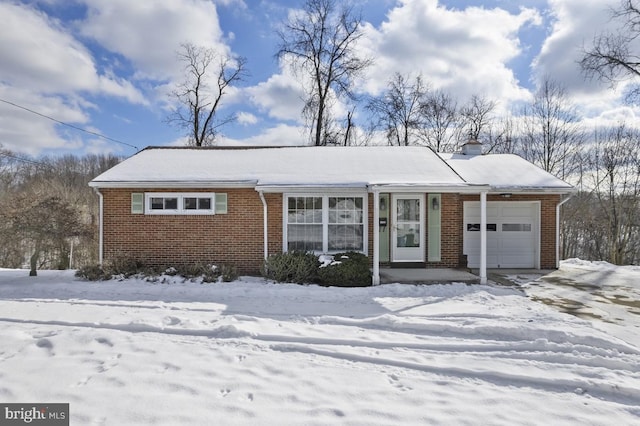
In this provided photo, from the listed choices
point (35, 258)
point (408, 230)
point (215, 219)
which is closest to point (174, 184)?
point (215, 219)

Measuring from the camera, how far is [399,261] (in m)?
10.2

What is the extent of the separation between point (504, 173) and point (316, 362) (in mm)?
10009

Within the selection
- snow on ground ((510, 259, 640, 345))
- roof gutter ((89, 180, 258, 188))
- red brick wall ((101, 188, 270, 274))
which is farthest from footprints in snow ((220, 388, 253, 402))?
roof gutter ((89, 180, 258, 188))

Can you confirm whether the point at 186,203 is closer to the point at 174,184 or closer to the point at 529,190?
the point at 174,184

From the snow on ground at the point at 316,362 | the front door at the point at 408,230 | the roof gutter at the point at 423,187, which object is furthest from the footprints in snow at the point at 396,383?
the front door at the point at 408,230

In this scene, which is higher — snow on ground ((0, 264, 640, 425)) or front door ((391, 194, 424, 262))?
front door ((391, 194, 424, 262))

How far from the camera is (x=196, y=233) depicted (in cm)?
975

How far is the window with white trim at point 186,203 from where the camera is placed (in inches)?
384

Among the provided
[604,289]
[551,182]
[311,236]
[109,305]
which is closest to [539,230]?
[551,182]

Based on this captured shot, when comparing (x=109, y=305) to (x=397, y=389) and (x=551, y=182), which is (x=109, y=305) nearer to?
(x=397, y=389)

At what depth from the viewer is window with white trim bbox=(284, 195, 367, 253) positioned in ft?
32.1

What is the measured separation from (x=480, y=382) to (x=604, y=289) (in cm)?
703

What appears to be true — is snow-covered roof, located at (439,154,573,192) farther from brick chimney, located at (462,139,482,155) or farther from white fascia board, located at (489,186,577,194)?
brick chimney, located at (462,139,482,155)

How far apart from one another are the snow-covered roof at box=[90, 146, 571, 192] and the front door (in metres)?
1.00
